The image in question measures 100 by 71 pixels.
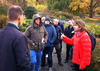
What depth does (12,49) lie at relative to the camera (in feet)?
4.77

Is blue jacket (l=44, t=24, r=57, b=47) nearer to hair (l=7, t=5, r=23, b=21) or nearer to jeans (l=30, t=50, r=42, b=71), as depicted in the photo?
jeans (l=30, t=50, r=42, b=71)

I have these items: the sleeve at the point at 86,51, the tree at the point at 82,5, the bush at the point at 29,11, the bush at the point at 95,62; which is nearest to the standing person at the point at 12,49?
the sleeve at the point at 86,51

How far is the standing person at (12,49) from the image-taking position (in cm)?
143

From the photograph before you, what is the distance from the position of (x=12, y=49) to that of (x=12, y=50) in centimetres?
2

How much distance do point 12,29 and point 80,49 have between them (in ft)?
5.90

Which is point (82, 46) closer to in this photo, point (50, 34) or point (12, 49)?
point (50, 34)

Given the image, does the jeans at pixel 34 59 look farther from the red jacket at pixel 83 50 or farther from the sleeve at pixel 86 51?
the sleeve at pixel 86 51

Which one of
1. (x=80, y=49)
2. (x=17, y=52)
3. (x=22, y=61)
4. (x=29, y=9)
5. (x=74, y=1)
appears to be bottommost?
(x=80, y=49)

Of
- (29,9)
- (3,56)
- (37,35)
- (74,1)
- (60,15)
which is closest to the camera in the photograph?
(3,56)

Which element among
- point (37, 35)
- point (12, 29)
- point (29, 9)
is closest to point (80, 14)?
point (29, 9)

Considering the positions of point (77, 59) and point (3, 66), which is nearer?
point (3, 66)

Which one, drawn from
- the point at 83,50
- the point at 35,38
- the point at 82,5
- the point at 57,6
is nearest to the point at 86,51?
the point at 83,50

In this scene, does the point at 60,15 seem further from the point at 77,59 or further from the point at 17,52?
the point at 17,52

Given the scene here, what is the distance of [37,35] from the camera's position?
3064 millimetres
